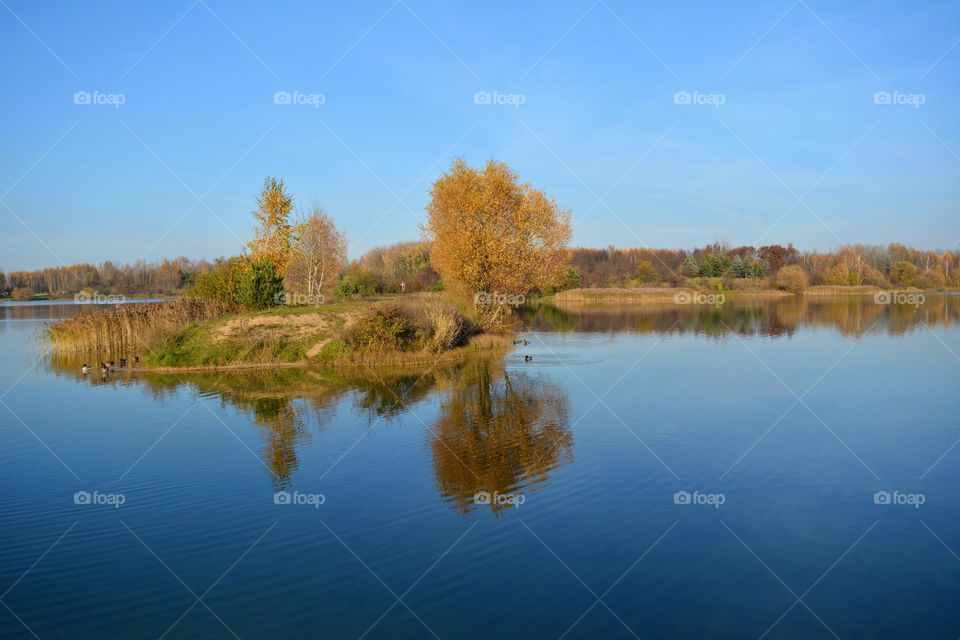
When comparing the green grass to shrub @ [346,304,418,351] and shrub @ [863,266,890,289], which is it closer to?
shrub @ [346,304,418,351]

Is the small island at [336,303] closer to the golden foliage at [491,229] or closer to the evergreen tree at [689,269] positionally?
the golden foliage at [491,229]

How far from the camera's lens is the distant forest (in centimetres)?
8281

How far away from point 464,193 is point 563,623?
2987cm

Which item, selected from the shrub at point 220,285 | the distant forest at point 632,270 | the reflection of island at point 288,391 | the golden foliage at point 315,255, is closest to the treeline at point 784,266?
the distant forest at point 632,270

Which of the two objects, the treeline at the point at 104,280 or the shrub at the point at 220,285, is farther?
the treeline at the point at 104,280

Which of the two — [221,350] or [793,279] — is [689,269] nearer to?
[793,279]

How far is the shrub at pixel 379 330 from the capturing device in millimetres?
27188

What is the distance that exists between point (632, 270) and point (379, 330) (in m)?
76.2

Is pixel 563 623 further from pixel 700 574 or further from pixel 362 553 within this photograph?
pixel 362 553

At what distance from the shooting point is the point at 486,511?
10.5 m

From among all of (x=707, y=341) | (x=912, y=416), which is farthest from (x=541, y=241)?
(x=912, y=416)

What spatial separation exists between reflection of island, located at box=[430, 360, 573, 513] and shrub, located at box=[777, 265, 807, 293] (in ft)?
245

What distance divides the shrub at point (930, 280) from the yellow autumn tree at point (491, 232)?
7325 centimetres

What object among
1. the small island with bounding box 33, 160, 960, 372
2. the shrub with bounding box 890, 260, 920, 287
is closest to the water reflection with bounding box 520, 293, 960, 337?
the small island with bounding box 33, 160, 960, 372
